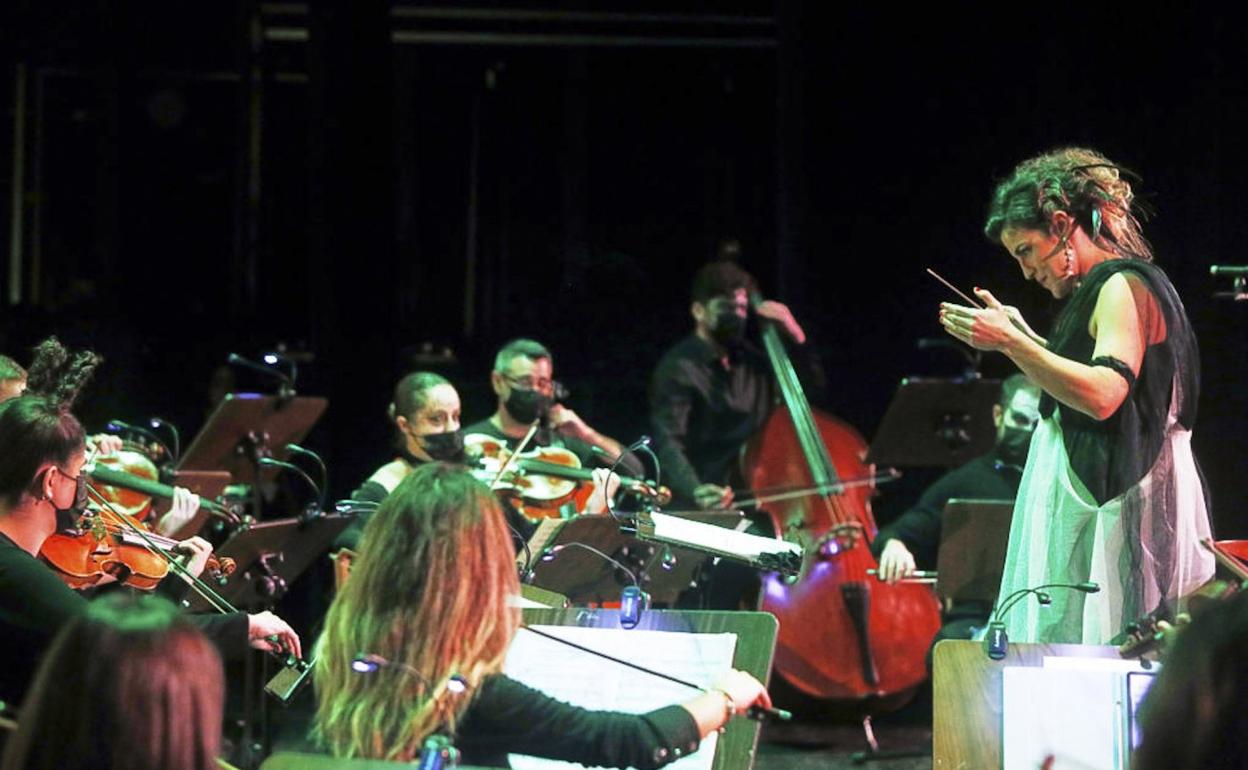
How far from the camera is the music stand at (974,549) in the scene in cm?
495

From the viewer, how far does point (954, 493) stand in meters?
5.86

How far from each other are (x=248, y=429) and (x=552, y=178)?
224 cm

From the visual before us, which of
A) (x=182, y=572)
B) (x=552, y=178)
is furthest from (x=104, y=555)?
(x=552, y=178)

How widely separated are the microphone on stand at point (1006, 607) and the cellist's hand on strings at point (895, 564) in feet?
5.05

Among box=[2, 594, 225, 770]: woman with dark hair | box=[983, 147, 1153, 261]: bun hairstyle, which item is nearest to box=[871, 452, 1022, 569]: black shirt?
box=[983, 147, 1153, 261]: bun hairstyle

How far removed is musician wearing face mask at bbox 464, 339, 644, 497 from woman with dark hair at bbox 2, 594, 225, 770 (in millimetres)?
4023

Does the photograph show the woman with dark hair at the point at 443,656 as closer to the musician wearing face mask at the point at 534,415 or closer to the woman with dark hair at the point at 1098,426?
the woman with dark hair at the point at 1098,426

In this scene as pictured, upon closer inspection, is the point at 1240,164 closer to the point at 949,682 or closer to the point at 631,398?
the point at 631,398

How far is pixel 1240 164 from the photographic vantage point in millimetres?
5512

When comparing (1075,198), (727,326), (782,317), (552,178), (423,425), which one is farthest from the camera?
(552,178)

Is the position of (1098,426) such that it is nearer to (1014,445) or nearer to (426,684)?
(426,684)

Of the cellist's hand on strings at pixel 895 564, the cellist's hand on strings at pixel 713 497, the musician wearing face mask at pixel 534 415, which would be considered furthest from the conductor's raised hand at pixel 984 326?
the cellist's hand on strings at pixel 713 497

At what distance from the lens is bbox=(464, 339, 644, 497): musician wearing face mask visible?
592 centimetres

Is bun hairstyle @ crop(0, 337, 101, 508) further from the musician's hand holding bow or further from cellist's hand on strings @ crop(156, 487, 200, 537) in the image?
cellist's hand on strings @ crop(156, 487, 200, 537)
